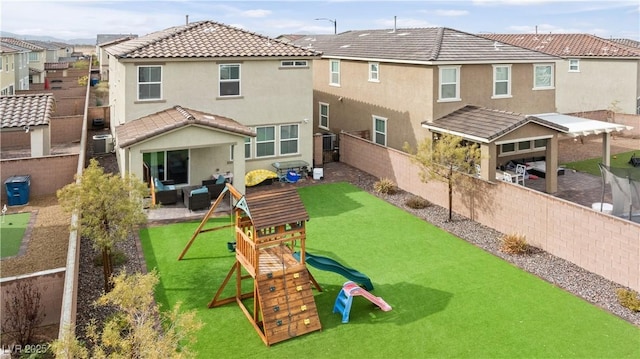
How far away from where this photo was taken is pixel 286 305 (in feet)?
40.8

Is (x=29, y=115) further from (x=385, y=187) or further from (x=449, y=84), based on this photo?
(x=449, y=84)

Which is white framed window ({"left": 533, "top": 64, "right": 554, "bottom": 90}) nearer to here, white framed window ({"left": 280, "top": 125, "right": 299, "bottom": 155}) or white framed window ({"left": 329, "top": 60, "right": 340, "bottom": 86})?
white framed window ({"left": 329, "top": 60, "right": 340, "bottom": 86})

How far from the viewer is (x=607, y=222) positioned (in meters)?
15.0

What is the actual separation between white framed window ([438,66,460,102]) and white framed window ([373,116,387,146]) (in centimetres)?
470

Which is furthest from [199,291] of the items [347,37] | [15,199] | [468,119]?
[347,37]

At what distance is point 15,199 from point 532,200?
73.5 feet

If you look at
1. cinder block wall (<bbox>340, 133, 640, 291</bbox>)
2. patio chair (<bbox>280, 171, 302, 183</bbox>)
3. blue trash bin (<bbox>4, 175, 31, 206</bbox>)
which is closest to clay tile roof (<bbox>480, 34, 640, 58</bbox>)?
patio chair (<bbox>280, 171, 302, 183</bbox>)

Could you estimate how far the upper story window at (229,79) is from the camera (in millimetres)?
25047

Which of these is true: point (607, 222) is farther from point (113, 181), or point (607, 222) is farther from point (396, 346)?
point (113, 181)

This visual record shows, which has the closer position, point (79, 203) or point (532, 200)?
point (79, 203)

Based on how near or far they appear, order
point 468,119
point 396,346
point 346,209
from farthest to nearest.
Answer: point 468,119, point 346,209, point 396,346

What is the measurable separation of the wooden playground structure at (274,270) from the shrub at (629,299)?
28.0 feet

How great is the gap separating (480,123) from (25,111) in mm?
21165

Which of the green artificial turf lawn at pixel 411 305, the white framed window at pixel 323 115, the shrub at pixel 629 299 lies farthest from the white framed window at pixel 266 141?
the shrub at pixel 629 299
